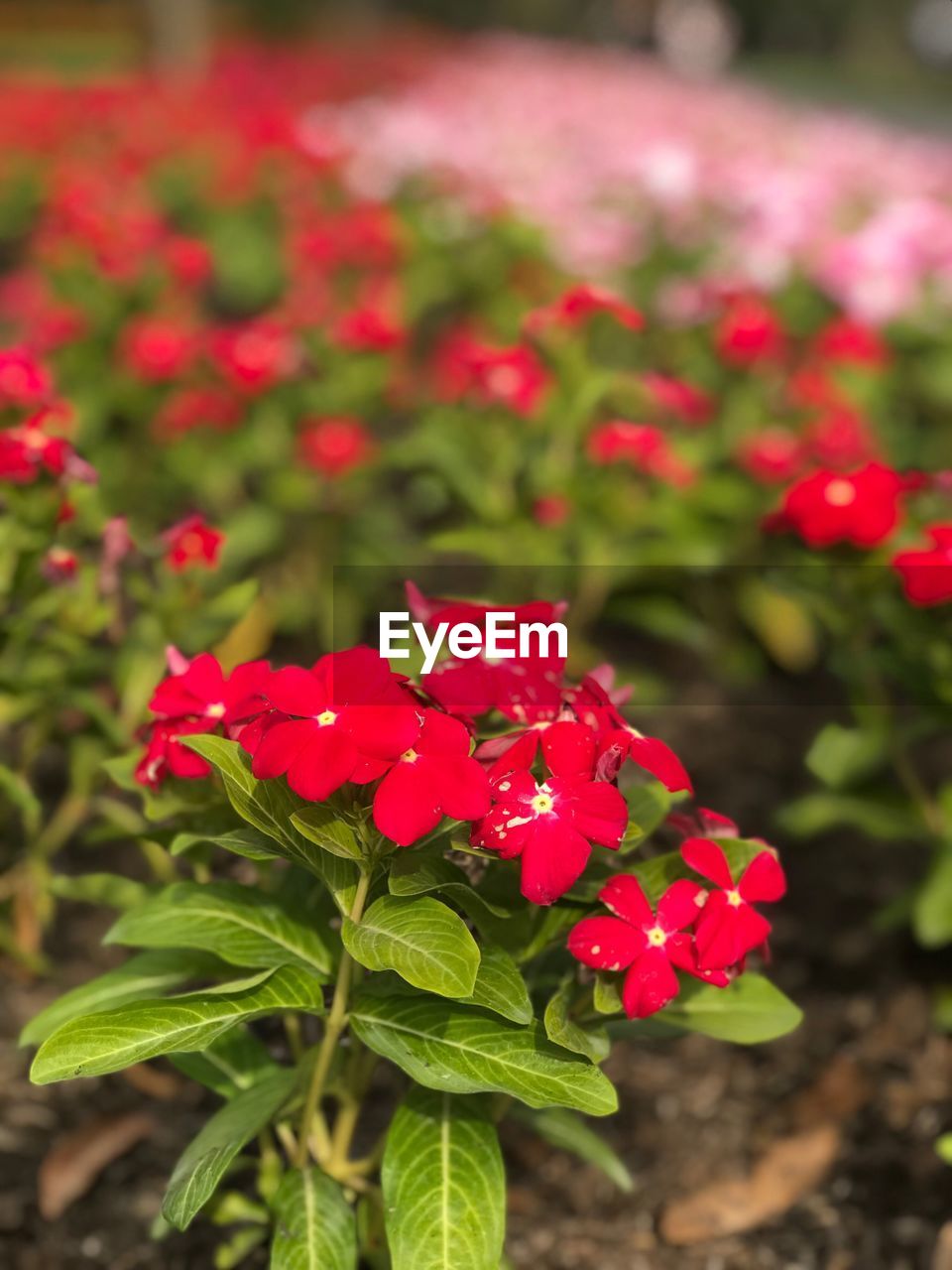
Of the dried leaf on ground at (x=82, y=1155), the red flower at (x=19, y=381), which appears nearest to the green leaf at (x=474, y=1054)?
the dried leaf on ground at (x=82, y=1155)

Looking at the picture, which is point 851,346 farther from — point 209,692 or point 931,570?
point 209,692

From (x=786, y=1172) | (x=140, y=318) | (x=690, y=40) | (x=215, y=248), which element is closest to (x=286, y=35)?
(x=690, y=40)

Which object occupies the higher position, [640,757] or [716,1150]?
[640,757]

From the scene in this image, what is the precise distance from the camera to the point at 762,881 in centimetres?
147

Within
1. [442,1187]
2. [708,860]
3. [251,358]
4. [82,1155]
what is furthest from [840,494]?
[251,358]

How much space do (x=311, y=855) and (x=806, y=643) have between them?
261 cm

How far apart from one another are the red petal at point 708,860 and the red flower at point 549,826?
131mm

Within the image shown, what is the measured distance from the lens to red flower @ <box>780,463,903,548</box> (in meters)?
2.23

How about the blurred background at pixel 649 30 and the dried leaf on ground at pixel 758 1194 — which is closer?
the dried leaf on ground at pixel 758 1194

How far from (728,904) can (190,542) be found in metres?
1.15

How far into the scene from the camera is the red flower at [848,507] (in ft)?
7.33

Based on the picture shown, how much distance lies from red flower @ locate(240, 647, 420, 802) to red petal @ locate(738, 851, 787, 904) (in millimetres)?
414

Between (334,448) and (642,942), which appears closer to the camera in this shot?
(642,942)

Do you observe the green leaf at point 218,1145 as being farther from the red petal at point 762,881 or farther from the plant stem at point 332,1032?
the red petal at point 762,881
